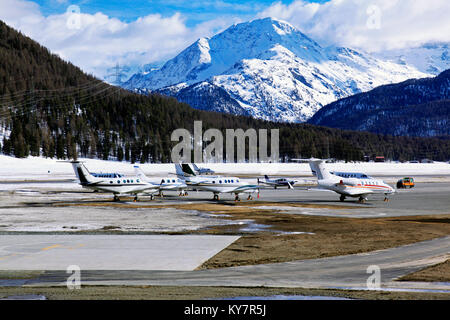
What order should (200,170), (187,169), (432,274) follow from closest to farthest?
(432,274) < (187,169) < (200,170)

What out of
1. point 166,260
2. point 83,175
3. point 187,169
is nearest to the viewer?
point 166,260

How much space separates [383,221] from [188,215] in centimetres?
1521

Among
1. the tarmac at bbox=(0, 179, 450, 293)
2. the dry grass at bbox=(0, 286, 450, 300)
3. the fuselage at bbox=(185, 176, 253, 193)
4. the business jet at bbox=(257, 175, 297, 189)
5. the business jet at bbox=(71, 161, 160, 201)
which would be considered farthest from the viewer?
the business jet at bbox=(257, 175, 297, 189)

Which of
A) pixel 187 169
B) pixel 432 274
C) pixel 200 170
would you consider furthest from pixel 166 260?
pixel 200 170

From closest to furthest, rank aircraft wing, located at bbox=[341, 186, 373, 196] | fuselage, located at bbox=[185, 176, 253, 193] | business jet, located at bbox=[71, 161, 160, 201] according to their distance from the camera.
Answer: business jet, located at bbox=[71, 161, 160, 201], aircraft wing, located at bbox=[341, 186, 373, 196], fuselage, located at bbox=[185, 176, 253, 193]

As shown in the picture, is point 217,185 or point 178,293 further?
point 217,185

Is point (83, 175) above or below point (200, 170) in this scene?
above

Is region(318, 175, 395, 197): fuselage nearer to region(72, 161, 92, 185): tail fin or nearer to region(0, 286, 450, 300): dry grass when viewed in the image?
region(72, 161, 92, 185): tail fin

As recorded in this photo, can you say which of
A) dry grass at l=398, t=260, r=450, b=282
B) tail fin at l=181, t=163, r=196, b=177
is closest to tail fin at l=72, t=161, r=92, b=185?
tail fin at l=181, t=163, r=196, b=177

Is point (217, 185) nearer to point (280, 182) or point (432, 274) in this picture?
point (280, 182)

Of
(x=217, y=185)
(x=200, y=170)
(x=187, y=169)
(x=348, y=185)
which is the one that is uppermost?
(x=187, y=169)

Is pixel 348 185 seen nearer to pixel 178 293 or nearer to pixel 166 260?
pixel 166 260

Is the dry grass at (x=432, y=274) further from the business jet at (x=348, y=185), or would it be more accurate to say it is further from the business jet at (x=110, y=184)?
the business jet at (x=110, y=184)
